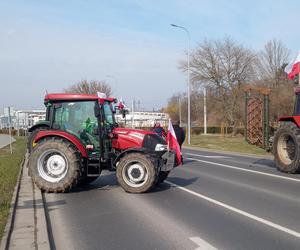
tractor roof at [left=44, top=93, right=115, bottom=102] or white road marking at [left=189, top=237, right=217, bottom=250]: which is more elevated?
tractor roof at [left=44, top=93, right=115, bottom=102]

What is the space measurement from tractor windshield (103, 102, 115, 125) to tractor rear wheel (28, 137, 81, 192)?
1207 millimetres

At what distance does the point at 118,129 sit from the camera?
39.8 ft

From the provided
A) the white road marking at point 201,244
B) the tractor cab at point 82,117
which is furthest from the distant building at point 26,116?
the white road marking at point 201,244

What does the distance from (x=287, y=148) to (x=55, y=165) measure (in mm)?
Result: 8074

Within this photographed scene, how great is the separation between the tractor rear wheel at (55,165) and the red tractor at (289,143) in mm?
7100

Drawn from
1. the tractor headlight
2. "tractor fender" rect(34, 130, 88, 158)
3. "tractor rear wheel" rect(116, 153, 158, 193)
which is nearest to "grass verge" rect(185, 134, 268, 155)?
the tractor headlight

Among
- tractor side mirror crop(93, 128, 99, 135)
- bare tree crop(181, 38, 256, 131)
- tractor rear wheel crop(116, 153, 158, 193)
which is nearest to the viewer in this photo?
tractor rear wheel crop(116, 153, 158, 193)

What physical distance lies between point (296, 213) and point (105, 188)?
5.22 meters

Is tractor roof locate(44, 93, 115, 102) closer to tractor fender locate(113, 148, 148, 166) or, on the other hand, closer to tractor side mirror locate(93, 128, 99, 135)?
tractor side mirror locate(93, 128, 99, 135)

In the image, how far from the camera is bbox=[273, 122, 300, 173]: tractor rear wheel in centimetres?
1502

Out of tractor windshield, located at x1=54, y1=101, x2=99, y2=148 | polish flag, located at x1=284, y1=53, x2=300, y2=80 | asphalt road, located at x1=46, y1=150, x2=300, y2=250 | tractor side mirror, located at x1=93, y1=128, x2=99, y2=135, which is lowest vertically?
asphalt road, located at x1=46, y1=150, x2=300, y2=250

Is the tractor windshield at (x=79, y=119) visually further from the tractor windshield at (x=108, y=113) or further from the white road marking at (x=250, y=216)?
the white road marking at (x=250, y=216)

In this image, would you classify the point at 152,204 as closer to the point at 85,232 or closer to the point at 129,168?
the point at 129,168

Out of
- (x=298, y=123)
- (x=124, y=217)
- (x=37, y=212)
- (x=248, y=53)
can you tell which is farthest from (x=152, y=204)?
(x=248, y=53)
